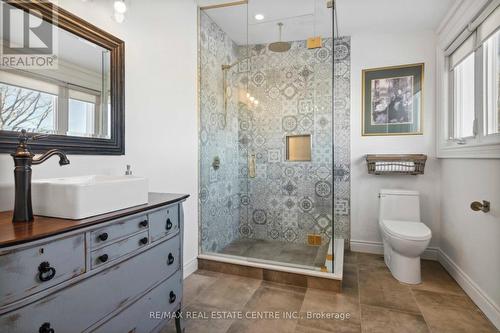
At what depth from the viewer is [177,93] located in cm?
235

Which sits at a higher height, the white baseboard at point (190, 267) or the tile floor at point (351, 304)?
the white baseboard at point (190, 267)

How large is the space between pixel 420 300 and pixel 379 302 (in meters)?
0.32

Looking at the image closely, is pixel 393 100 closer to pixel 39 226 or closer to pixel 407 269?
pixel 407 269

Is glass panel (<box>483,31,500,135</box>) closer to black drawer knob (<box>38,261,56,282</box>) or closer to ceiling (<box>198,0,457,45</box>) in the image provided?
ceiling (<box>198,0,457,45</box>)

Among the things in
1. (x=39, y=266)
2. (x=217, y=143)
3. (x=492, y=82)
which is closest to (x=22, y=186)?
(x=39, y=266)

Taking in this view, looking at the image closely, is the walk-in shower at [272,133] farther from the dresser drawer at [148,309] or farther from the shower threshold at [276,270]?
the dresser drawer at [148,309]

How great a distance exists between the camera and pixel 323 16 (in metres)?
2.62

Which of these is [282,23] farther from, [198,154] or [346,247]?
[346,247]

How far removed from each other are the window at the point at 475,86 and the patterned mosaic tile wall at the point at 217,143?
7.22 ft

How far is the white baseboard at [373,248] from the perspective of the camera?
291cm

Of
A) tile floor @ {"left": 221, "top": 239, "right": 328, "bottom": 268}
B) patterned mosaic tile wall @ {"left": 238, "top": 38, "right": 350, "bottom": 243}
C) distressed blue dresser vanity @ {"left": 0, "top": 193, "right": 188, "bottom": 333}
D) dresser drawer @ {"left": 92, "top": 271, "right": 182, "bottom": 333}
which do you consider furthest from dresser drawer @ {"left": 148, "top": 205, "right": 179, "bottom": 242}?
patterned mosaic tile wall @ {"left": 238, "top": 38, "right": 350, "bottom": 243}

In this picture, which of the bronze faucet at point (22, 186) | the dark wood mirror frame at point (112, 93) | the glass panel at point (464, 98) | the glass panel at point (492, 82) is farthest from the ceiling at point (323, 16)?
the bronze faucet at point (22, 186)

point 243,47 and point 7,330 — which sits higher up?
point 243,47

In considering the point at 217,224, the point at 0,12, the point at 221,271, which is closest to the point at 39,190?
the point at 0,12
